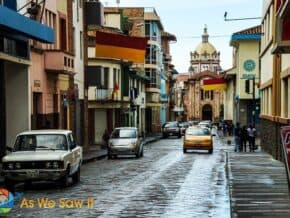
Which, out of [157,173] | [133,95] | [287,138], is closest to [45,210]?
[287,138]

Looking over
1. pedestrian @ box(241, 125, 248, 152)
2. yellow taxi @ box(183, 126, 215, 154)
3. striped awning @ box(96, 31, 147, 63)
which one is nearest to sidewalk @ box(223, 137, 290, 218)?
striped awning @ box(96, 31, 147, 63)

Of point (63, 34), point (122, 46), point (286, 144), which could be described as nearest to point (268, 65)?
point (122, 46)

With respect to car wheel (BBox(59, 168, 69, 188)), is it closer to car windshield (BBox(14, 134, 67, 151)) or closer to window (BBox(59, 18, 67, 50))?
car windshield (BBox(14, 134, 67, 151))

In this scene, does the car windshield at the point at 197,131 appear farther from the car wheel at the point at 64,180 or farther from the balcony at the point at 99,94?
the car wheel at the point at 64,180

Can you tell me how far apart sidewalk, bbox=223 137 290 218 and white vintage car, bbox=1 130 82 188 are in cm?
456

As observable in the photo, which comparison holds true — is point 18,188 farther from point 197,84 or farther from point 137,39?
point 197,84

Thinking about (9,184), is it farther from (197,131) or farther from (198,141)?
(197,131)

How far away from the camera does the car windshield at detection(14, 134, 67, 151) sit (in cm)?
2070

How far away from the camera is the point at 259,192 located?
18203 mm

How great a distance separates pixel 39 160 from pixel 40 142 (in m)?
1.57

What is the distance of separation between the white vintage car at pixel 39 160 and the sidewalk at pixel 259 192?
14.9 feet

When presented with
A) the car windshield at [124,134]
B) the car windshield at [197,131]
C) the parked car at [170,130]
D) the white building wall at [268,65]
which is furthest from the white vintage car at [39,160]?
the parked car at [170,130]

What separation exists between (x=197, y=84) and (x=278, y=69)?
469 feet

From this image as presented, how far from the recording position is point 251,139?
45312 mm
